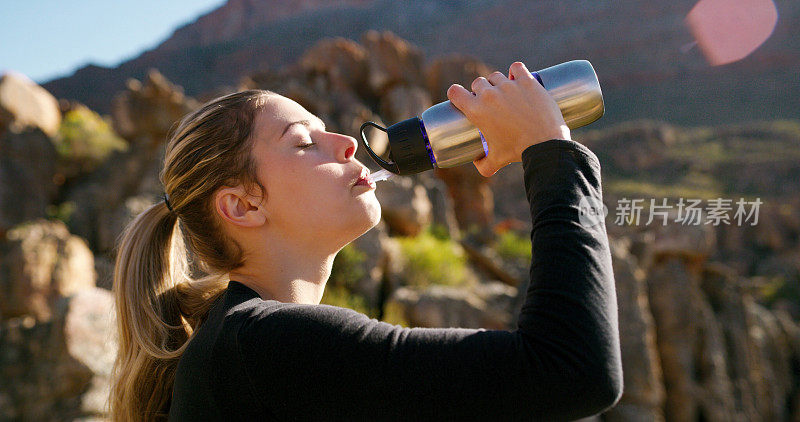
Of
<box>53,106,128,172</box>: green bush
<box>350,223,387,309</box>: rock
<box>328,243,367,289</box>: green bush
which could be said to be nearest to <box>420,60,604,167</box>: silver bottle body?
<box>328,243,367,289</box>: green bush

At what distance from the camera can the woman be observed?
101 cm

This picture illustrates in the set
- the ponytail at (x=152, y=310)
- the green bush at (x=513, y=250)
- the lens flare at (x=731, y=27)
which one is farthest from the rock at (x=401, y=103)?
the lens flare at (x=731, y=27)

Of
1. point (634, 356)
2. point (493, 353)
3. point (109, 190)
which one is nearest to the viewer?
point (493, 353)

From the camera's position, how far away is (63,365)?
432 cm

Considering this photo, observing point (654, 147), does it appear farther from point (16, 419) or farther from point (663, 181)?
point (16, 419)

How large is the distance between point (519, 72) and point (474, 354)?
0.62 metres

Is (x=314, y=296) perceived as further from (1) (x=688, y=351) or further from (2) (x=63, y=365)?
(1) (x=688, y=351)

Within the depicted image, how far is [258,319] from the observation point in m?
1.16

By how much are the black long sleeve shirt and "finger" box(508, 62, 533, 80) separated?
0.19 meters

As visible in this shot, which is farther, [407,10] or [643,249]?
[407,10]

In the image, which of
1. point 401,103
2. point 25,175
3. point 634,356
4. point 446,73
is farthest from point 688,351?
point 25,175

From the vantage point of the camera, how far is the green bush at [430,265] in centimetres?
898

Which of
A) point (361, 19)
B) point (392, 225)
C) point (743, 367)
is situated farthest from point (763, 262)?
point (361, 19)

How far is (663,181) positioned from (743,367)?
27323 millimetres
